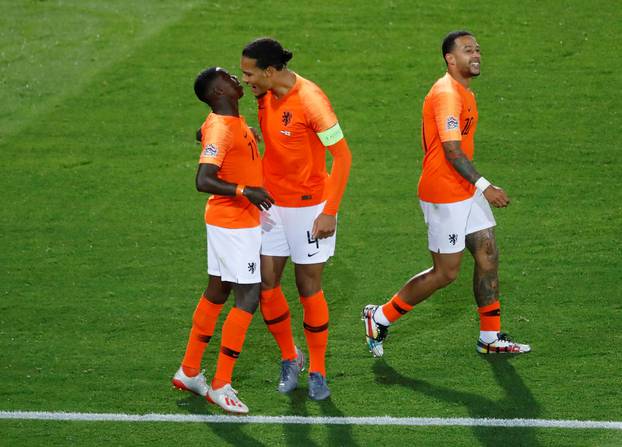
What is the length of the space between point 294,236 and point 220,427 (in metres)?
1.32

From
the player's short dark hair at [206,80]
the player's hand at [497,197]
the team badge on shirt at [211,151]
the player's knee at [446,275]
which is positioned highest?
the player's short dark hair at [206,80]

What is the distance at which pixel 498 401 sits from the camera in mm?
7816

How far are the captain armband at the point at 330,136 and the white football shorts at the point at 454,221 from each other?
3.64 ft

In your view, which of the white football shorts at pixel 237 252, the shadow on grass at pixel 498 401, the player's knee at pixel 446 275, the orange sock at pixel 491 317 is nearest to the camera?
the shadow on grass at pixel 498 401

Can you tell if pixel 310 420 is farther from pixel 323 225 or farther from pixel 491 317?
pixel 491 317

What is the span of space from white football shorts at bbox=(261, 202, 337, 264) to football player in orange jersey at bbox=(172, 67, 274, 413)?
0.18m

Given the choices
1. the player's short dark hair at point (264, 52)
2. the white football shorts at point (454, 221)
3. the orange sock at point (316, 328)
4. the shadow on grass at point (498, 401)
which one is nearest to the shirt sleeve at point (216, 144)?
the player's short dark hair at point (264, 52)

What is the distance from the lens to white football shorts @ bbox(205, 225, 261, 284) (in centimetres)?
762

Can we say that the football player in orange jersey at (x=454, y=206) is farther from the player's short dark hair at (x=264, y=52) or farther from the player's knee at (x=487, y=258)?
the player's short dark hair at (x=264, y=52)

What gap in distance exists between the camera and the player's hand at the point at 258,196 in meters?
7.39

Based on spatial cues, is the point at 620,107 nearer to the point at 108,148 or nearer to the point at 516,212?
the point at 516,212

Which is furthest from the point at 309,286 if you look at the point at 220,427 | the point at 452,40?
the point at 452,40

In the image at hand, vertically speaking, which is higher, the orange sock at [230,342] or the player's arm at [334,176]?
the player's arm at [334,176]

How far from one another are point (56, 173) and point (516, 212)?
14.3 ft
